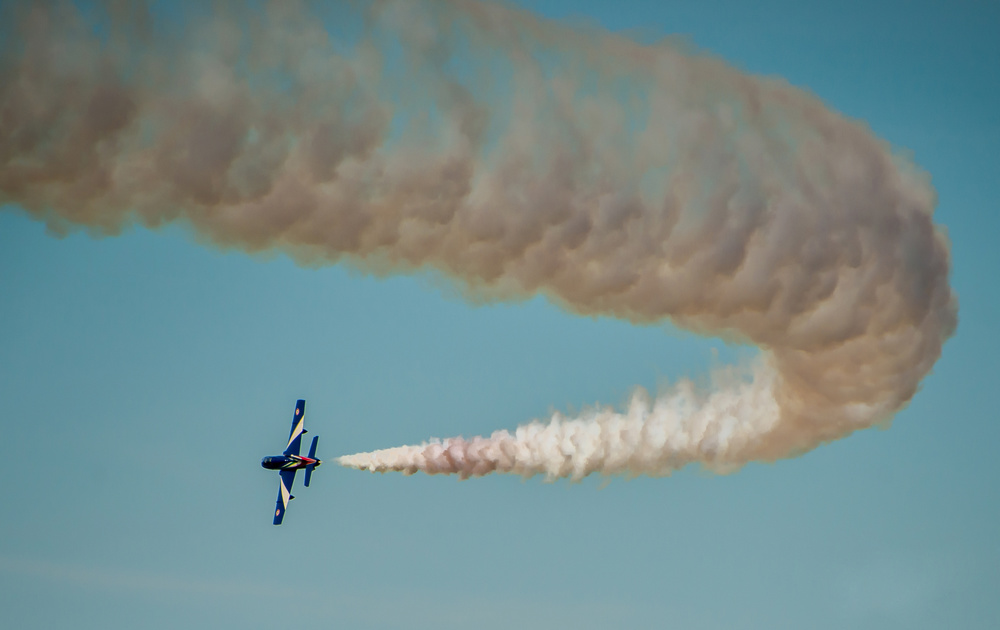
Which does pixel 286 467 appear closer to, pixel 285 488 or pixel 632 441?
pixel 285 488

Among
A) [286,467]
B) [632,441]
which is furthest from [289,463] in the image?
[632,441]

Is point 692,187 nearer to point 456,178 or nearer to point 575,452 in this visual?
point 456,178

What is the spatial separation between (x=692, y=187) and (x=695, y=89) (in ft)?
14.0

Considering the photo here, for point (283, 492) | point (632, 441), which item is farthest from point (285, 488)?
point (632, 441)

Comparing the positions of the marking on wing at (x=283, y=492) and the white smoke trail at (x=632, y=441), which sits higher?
the white smoke trail at (x=632, y=441)

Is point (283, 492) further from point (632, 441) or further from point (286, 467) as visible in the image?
point (632, 441)

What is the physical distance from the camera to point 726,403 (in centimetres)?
5828

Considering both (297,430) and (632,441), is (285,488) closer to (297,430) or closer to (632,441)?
(297,430)

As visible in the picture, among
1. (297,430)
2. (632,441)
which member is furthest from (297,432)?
(632,441)

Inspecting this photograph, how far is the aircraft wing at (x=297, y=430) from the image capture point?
61.4 metres

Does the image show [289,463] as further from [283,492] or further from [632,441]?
[632,441]

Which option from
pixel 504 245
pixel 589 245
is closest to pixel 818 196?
pixel 589 245

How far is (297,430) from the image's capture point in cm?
6200

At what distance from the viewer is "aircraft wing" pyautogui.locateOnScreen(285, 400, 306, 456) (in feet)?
201
